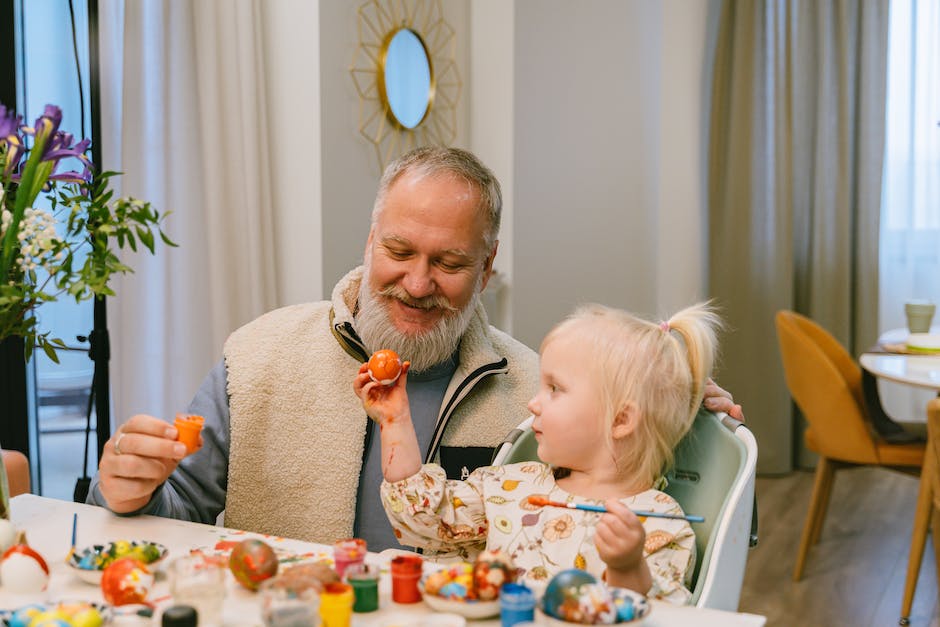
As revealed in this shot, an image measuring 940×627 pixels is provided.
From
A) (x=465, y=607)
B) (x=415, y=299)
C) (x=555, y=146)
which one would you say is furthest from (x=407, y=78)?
(x=465, y=607)

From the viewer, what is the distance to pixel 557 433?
159cm

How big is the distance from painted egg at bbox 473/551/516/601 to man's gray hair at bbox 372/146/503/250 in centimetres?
93

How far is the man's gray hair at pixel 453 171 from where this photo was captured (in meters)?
1.88

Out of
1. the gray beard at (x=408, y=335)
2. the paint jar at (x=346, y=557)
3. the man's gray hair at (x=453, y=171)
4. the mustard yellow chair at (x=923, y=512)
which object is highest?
the man's gray hair at (x=453, y=171)

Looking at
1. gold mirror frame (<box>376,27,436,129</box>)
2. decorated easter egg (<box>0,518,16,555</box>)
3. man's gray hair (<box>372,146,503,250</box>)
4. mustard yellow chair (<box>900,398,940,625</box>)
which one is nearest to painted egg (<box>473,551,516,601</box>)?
decorated easter egg (<box>0,518,16,555</box>)

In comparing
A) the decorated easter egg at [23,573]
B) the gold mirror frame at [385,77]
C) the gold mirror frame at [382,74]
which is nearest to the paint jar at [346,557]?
the decorated easter egg at [23,573]

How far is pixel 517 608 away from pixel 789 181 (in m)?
4.50

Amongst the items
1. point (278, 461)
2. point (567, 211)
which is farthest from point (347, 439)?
point (567, 211)

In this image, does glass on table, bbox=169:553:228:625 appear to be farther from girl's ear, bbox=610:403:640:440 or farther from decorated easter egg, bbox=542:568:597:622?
girl's ear, bbox=610:403:640:440

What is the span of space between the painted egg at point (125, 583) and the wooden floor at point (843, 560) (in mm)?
2578

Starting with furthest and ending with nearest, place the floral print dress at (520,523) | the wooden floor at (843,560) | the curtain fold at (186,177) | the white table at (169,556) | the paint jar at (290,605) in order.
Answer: the wooden floor at (843,560), the curtain fold at (186,177), the floral print dress at (520,523), the white table at (169,556), the paint jar at (290,605)

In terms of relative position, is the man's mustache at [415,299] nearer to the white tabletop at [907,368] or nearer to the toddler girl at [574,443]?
the toddler girl at [574,443]

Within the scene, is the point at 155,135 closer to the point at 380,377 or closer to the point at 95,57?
the point at 95,57

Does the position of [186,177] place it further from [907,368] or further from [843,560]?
[843,560]
